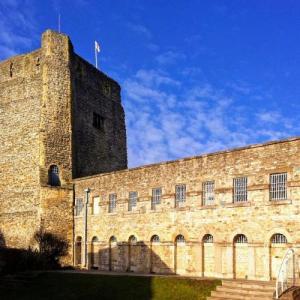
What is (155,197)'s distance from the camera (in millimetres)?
33156

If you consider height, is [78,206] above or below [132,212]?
above

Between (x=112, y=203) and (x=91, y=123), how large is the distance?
11.1 meters

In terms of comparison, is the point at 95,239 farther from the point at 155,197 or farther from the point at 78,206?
the point at 155,197

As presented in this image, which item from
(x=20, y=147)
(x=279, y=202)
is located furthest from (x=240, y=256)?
(x=20, y=147)

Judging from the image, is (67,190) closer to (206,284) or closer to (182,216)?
(182,216)

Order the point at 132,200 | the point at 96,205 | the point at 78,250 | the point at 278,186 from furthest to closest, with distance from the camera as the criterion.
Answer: the point at 78,250 < the point at 96,205 < the point at 132,200 < the point at 278,186

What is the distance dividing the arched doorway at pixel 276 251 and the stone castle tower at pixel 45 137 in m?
18.2

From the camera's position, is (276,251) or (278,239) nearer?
(276,251)

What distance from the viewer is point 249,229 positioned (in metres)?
27.4

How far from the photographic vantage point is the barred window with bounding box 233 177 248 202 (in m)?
28.0

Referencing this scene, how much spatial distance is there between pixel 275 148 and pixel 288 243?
4.96m

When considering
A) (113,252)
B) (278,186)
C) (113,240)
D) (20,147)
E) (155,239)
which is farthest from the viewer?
(20,147)

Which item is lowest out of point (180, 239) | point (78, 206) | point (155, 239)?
point (155, 239)

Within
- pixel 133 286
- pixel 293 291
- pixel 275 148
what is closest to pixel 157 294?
pixel 133 286
